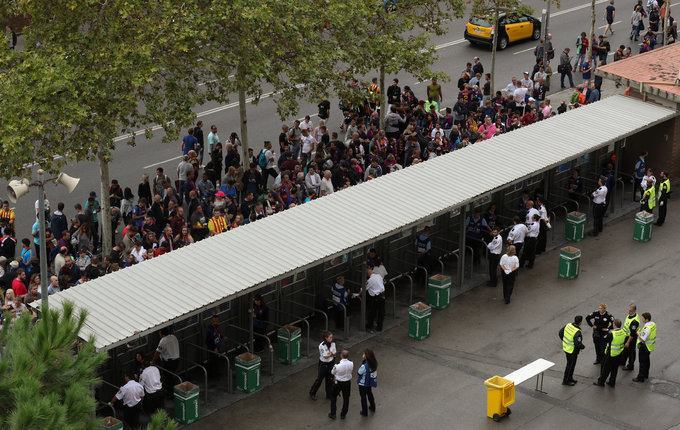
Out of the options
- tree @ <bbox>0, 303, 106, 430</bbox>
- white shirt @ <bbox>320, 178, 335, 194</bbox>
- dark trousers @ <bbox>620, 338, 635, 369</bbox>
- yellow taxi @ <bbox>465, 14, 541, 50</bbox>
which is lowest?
dark trousers @ <bbox>620, 338, 635, 369</bbox>

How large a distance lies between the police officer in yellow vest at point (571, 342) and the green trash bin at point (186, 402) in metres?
6.98

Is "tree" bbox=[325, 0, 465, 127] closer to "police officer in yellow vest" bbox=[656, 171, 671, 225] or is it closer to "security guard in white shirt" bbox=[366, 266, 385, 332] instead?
"police officer in yellow vest" bbox=[656, 171, 671, 225]

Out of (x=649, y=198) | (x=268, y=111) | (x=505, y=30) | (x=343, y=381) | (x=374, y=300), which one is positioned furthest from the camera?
(x=505, y=30)

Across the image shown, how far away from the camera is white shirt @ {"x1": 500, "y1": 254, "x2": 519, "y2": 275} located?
27.9m

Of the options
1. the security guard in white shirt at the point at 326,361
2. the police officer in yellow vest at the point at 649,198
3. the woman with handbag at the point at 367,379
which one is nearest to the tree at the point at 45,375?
the woman with handbag at the point at 367,379

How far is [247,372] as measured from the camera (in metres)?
24.6

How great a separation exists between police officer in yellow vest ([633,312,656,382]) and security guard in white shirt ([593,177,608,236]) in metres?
7.00

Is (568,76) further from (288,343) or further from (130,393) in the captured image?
(130,393)

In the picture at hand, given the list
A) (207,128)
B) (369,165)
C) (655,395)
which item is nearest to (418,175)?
(369,165)

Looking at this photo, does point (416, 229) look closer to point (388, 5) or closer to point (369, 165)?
point (369, 165)

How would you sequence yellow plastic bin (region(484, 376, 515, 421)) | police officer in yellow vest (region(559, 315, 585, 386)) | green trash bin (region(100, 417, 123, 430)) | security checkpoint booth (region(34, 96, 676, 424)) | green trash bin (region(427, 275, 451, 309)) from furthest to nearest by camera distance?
green trash bin (region(427, 275, 451, 309))
police officer in yellow vest (region(559, 315, 585, 386))
yellow plastic bin (region(484, 376, 515, 421))
security checkpoint booth (region(34, 96, 676, 424))
green trash bin (region(100, 417, 123, 430))

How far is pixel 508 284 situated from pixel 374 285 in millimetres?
3390

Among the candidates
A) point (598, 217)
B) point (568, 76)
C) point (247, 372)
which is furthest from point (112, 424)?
point (568, 76)

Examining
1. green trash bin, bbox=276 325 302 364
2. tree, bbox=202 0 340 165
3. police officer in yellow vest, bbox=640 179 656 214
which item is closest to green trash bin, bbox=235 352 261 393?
green trash bin, bbox=276 325 302 364
